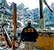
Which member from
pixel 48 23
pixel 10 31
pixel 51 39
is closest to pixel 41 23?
pixel 48 23

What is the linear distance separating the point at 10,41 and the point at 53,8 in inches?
21.5

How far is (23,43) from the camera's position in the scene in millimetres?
1523

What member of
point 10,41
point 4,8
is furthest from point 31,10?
point 10,41

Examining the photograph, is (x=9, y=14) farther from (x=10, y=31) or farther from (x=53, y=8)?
(x=53, y=8)

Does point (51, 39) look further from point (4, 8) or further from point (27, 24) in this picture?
point (4, 8)

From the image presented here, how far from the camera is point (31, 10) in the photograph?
5.12ft

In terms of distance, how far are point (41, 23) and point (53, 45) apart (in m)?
0.25

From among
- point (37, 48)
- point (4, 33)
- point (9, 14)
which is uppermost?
point (9, 14)

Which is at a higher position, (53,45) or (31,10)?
(31,10)

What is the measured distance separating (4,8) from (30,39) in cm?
41

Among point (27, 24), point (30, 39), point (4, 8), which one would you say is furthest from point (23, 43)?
point (4, 8)

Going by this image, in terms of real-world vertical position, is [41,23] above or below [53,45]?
above

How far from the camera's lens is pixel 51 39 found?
4.95 feet

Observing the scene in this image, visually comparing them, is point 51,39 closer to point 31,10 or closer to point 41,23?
point 41,23
